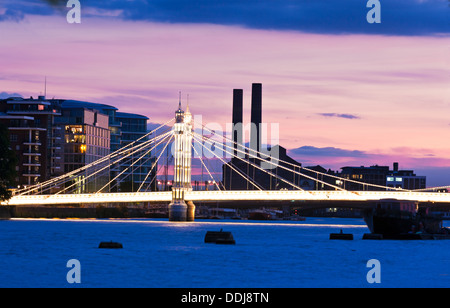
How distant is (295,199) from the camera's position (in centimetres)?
11350

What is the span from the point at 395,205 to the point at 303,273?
4483 centimetres

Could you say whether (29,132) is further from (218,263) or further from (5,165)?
(218,263)

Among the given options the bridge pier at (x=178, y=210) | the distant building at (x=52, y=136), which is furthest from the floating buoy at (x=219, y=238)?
the distant building at (x=52, y=136)

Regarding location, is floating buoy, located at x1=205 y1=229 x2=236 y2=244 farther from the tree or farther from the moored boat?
the tree

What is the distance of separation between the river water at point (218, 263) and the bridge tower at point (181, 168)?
3962cm

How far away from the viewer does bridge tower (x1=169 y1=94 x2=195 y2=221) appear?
123 m

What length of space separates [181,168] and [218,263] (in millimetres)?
68333

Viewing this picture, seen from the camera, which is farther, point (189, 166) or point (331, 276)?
point (189, 166)

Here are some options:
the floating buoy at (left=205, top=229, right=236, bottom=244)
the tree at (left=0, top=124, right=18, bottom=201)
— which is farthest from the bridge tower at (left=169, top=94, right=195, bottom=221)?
the floating buoy at (left=205, top=229, right=236, bottom=244)

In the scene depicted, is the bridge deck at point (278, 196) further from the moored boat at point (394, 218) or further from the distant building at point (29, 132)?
the distant building at point (29, 132)

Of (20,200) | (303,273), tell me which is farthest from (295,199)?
(303,273)

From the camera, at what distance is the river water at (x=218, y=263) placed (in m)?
45.7
